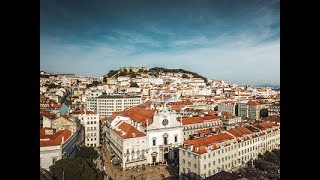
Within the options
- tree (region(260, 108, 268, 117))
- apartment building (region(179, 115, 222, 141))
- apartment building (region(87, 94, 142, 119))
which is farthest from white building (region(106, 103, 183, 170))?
tree (region(260, 108, 268, 117))

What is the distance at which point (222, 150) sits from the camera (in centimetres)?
718

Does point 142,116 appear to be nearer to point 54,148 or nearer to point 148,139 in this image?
point 148,139

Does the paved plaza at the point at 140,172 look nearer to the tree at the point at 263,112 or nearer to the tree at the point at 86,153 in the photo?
the tree at the point at 86,153

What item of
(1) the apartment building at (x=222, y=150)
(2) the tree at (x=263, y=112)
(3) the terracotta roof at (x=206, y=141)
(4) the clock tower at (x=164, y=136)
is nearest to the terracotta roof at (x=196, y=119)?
(4) the clock tower at (x=164, y=136)

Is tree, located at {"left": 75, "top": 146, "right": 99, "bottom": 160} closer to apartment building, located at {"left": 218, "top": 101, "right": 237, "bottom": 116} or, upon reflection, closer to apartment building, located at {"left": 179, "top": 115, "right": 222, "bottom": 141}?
apartment building, located at {"left": 179, "top": 115, "right": 222, "bottom": 141}

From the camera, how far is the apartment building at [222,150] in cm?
677

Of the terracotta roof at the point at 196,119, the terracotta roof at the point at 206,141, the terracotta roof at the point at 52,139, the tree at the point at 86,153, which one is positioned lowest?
the tree at the point at 86,153

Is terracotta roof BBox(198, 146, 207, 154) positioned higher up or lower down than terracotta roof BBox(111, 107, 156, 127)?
lower down

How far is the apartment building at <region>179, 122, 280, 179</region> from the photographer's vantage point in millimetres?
6766

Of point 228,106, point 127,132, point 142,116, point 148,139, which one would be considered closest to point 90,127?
point 142,116

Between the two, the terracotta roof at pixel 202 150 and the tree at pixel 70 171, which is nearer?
the tree at pixel 70 171
